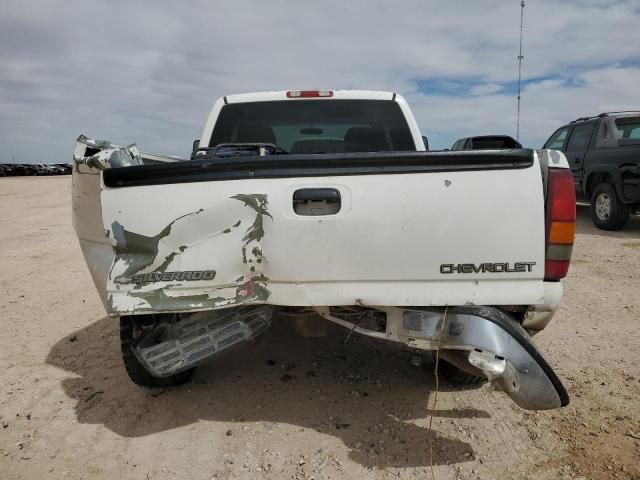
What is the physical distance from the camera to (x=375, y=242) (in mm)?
2344

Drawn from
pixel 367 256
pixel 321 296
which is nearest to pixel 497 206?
pixel 367 256

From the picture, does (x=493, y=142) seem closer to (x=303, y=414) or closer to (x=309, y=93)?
(x=309, y=93)

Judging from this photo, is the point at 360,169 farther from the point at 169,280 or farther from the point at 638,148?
the point at 638,148

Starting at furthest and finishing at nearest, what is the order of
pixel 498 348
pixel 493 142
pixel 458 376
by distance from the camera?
pixel 493 142
pixel 458 376
pixel 498 348

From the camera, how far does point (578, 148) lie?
953 cm

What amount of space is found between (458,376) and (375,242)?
1.33m

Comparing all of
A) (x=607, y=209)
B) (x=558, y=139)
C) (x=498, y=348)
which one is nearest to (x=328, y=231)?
(x=498, y=348)

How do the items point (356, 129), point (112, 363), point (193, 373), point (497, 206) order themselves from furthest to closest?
point (356, 129), point (112, 363), point (193, 373), point (497, 206)

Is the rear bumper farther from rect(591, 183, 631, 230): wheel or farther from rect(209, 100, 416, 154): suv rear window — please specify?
rect(591, 183, 631, 230): wheel

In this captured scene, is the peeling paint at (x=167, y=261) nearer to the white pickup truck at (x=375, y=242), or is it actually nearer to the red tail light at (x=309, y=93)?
the white pickup truck at (x=375, y=242)

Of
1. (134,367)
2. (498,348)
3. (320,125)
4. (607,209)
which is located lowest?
(134,367)

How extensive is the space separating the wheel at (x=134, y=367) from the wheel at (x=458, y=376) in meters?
1.69

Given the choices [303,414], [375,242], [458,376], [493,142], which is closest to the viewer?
[375,242]

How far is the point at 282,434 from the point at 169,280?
1071mm
